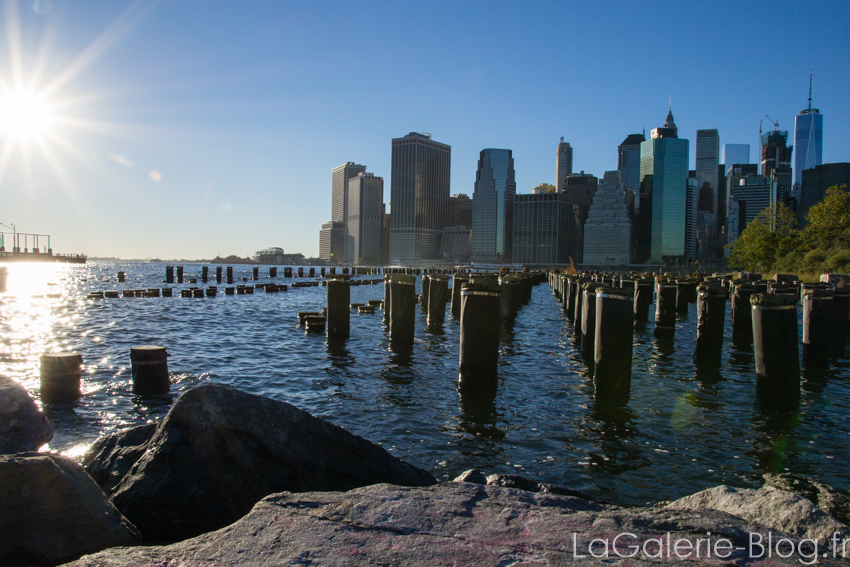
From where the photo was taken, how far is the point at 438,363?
15.5m

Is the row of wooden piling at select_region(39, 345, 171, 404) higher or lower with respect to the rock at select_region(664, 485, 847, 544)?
lower

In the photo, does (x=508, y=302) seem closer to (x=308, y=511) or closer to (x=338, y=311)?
(x=338, y=311)

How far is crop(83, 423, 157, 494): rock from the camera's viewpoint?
18.2ft

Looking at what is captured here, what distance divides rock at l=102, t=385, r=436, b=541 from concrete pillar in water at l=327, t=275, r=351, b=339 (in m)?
13.6

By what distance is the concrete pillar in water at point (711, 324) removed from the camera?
1546 centimetres

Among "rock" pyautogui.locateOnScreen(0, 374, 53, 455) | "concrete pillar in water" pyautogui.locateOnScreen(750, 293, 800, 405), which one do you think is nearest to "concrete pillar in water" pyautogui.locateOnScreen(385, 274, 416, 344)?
"concrete pillar in water" pyautogui.locateOnScreen(750, 293, 800, 405)

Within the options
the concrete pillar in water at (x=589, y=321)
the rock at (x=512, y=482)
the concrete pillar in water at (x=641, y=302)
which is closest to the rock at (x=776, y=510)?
the rock at (x=512, y=482)

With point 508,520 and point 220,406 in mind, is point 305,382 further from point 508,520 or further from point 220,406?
point 508,520

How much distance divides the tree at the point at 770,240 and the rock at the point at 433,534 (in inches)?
2800

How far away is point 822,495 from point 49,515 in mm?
6806

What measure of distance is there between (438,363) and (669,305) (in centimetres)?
1111

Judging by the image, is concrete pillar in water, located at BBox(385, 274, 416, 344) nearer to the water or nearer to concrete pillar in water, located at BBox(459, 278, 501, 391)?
the water

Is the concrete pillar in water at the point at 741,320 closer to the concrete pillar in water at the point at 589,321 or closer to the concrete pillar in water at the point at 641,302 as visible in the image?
the concrete pillar in water at the point at 589,321

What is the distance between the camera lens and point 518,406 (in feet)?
35.5
